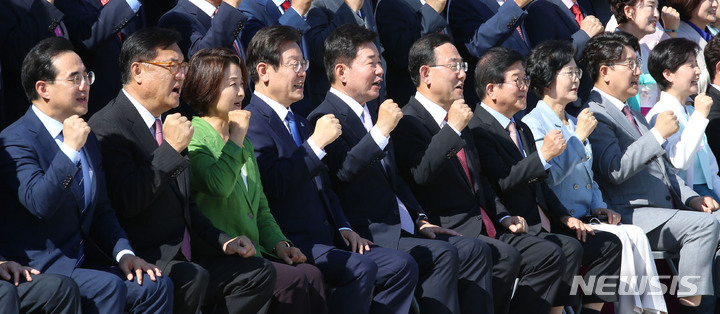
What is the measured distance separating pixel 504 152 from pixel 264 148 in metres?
1.53

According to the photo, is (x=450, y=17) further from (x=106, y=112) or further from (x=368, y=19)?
(x=106, y=112)

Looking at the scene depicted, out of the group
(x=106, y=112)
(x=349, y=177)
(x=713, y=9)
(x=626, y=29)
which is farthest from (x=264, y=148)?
(x=713, y=9)

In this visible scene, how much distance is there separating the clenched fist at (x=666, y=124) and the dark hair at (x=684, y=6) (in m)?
2.38

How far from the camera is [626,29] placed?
7520mm

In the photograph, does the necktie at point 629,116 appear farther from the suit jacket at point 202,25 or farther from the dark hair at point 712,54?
the suit jacket at point 202,25

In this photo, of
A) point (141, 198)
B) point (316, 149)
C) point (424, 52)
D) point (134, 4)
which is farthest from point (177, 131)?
point (424, 52)

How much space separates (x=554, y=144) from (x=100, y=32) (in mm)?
2434

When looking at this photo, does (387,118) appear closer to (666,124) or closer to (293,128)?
(293,128)

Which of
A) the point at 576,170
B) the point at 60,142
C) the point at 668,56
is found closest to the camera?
the point at 60,142

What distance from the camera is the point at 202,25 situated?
5594 mm

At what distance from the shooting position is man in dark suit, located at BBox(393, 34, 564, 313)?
533 cm

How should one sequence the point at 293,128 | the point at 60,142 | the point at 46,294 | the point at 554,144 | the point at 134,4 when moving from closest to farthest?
1. the point at 46,294
2. the point at 60,142
3. the point at 293,128
4. the point at 134,4
5. the point at 554,144

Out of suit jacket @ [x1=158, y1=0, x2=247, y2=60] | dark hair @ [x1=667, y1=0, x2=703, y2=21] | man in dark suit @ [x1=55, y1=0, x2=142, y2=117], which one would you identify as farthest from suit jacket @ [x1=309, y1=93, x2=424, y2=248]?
dark hair @ [x1=667, y1=0, x2=703, y2=21]

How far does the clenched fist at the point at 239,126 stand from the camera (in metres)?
4.44
